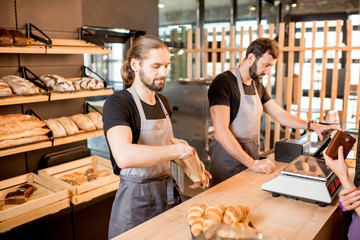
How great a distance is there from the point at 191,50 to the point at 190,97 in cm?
119

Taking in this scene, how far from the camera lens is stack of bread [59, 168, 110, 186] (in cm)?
269

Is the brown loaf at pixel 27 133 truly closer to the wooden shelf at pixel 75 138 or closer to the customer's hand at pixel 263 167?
the wooden shelf at pixel 75 138

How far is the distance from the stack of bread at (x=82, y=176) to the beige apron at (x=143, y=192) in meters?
0.99

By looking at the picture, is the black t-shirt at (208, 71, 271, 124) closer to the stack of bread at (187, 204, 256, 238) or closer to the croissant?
the stack of bread at (187, 204, 256, 238)

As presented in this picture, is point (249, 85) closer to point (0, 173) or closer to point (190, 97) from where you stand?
point (190, 97)

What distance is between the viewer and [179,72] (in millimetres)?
5273

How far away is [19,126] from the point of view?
2.36 m

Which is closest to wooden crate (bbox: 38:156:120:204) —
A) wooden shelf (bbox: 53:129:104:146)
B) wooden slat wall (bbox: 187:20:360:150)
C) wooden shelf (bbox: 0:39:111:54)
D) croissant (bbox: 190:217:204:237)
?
wooden shelf (bbox: 53:129:104:146)

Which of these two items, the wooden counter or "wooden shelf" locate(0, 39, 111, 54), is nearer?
the wooden counter

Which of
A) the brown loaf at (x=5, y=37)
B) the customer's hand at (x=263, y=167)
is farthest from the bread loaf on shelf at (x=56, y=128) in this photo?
the customer's hand at (x=263, y=167)

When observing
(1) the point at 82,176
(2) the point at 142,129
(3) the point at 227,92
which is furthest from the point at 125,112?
(1) the point at 82,176

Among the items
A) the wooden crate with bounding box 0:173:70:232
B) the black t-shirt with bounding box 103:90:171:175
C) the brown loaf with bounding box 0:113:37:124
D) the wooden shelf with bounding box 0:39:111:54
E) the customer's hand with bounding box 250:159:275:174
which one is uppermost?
the wooden shelf with bounding box 0:39:111:54

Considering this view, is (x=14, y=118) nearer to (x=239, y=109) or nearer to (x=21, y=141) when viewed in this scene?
(x=21, y=141)

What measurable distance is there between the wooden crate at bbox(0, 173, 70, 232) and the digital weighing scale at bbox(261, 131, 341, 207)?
147 centimetres
